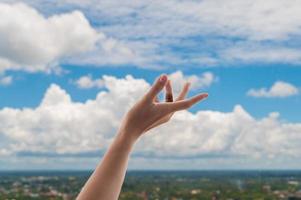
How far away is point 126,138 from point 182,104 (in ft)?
0.34

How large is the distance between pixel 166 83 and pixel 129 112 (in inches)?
2.9

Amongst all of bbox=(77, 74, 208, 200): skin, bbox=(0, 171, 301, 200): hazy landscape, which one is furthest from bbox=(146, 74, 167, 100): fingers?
bbox=(0, 171, 301, 200): hazy landscape

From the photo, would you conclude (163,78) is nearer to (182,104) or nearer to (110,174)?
(182,104)

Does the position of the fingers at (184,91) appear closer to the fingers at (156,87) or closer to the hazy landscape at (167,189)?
the fingers at (156,87)

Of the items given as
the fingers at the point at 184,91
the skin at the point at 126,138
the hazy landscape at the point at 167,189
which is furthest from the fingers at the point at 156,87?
the hazy landscape at the point at 167,189

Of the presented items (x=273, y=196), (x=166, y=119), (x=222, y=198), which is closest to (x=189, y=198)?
(x=222, y=198)

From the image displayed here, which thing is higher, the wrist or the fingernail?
the fingernail

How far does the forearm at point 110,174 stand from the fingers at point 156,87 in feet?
0.24

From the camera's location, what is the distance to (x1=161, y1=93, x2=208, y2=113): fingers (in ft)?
2.69

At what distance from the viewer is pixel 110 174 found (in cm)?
78

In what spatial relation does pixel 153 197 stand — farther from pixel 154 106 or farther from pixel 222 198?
pixel 154 106

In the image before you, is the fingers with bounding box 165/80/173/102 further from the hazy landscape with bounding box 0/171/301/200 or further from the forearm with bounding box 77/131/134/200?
the hazy landscape with bounding box 0/171/301/200

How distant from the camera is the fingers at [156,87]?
0.80 m

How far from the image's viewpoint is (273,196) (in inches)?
1113
